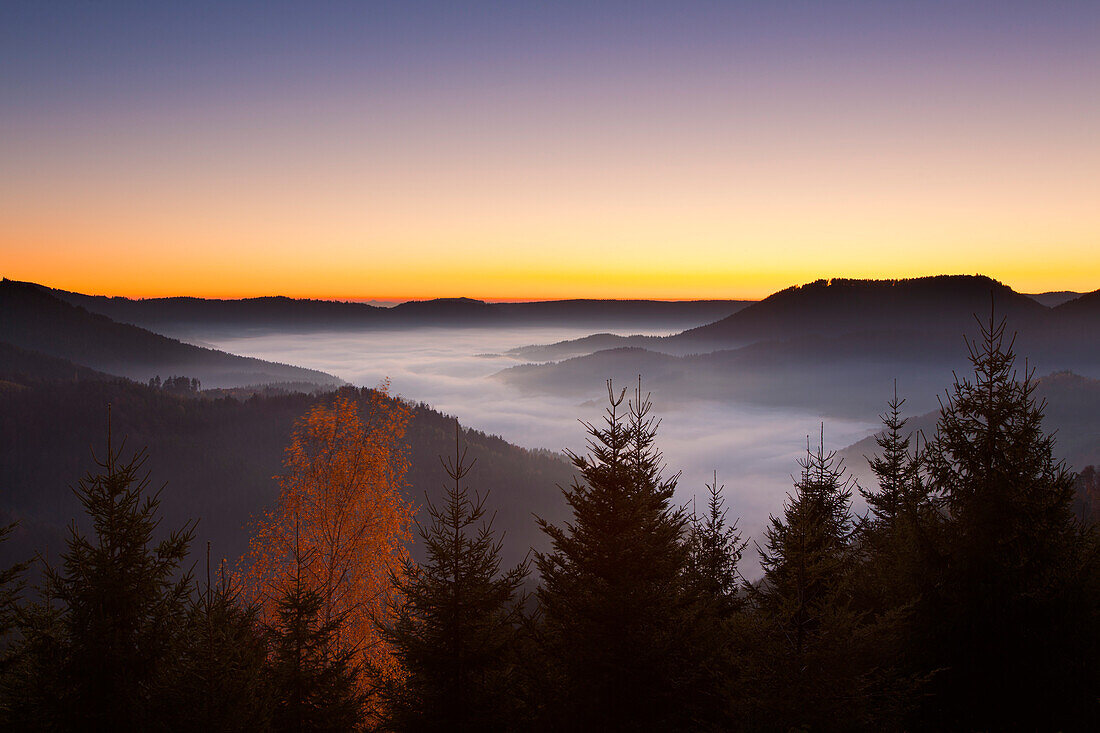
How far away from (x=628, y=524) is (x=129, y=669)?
9.79 metres

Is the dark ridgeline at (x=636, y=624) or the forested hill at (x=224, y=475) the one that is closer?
the dark ridgeline at (x=636, y=624)

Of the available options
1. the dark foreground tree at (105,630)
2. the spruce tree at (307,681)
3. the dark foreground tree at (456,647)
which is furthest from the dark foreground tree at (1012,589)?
the dark foreground tree at (105,630)

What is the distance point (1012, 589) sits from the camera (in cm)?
1117

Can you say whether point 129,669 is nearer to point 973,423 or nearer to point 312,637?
point 312,637

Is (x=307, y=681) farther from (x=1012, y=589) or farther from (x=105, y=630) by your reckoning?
(x=1012, y=589)

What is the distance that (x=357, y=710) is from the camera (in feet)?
47.2

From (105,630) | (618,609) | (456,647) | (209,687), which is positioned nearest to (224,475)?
(105,630)

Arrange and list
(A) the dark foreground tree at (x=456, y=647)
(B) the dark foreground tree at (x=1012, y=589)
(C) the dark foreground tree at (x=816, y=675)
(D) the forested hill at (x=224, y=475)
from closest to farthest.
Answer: (C) the dark foreground tree at (x=816, y=675) < (B) the dark foreground tree at (x=1012, y=589) < (A) the dark foreground tree at (x=456, y=647) < (D) the forested hill at (x=224, y=475)

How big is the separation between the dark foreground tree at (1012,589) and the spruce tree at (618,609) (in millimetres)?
5132

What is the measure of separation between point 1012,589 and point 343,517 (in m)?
22.5

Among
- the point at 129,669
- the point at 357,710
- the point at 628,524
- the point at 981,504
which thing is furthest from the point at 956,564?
the point at 129,669

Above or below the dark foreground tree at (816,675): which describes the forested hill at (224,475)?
below

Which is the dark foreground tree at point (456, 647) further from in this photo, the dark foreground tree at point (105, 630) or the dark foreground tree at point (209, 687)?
the dark foreground tree at point (105, 630)

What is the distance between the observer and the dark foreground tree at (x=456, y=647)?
460 inches
